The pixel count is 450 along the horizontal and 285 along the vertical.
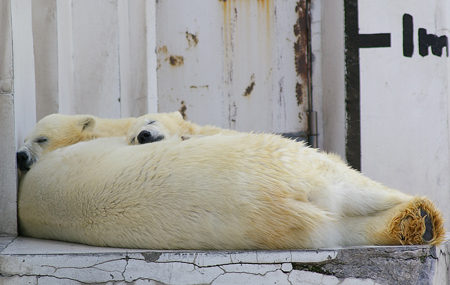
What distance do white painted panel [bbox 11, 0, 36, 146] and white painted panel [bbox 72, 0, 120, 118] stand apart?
922mm

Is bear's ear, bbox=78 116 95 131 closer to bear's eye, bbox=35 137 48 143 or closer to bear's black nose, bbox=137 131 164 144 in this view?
bear's eye, bbox=35 137 48 143

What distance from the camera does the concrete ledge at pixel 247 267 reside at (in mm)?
1604

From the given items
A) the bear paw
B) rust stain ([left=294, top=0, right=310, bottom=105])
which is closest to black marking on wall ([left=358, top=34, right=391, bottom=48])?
rust stain ([left=294, top=0, right=310, bottom=105])

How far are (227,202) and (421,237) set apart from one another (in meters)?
0.67

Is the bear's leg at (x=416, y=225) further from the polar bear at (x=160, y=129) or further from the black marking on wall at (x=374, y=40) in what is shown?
the black marking on wall at (x=374, y=40)

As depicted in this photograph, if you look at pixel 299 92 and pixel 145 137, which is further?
pixel 299 92

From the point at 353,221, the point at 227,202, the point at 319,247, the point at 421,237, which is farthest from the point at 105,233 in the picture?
the point at 421,237

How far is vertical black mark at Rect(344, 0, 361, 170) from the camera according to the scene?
3.78m

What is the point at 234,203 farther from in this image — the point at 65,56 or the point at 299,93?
the point at 299,93

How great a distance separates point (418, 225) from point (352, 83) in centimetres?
231

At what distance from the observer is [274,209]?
1605 millimetres

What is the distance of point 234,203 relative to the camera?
161 cm

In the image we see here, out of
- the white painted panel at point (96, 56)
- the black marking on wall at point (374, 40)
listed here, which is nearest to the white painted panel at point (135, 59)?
the white painted panel at point (96, 56)

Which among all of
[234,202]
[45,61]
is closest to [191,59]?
[45,61]
